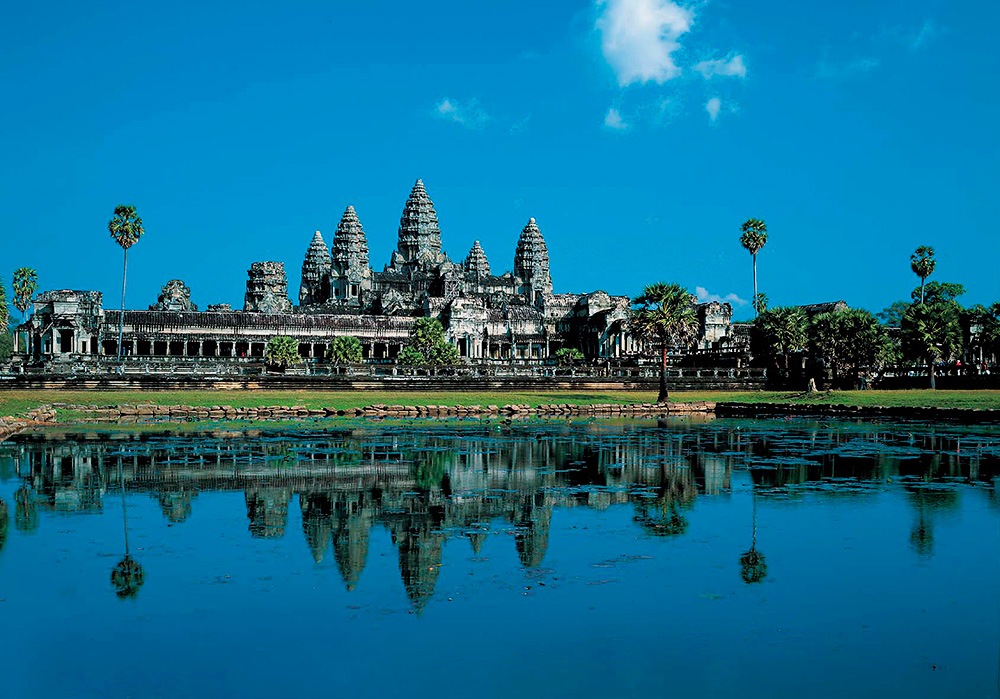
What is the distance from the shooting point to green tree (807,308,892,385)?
67500 mm

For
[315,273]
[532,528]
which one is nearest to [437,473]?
[532,528]

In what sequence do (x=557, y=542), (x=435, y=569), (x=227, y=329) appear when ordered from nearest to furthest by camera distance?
1. (x=435, y=569)
2. (x=557, y=542)
3. (x=227, y=329)

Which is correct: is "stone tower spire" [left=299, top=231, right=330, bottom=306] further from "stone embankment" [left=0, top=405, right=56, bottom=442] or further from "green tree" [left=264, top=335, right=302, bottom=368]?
"stone embankment" [left=0, top=405, right=56, bottom=442]

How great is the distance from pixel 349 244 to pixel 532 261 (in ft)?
89.8

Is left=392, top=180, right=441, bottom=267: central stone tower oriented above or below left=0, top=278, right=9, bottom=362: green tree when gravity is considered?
above

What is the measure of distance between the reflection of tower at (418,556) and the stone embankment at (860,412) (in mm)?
30729

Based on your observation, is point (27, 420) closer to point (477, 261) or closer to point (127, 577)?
point (127, 577)

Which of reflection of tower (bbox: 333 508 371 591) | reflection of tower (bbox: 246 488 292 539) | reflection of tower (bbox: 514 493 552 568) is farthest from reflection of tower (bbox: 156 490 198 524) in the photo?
reflection of tower (bbox: 514 493 552 568)

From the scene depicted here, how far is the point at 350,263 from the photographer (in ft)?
487

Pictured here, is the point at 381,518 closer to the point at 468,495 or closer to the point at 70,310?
the point at 468,495

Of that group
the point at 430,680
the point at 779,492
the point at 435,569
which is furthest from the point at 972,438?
the point at 430,680

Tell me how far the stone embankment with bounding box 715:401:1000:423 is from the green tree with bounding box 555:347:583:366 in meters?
45.0

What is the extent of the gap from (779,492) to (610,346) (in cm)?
10467

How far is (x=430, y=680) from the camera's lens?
8.38 meters
